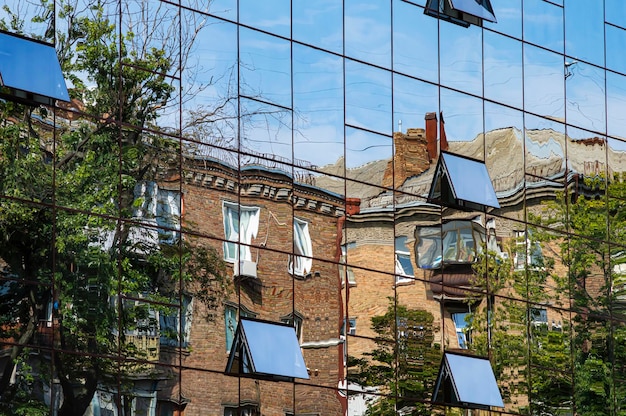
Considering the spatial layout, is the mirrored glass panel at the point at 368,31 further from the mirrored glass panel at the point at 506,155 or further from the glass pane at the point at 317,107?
the mirrored glass panel at the point at 506,155

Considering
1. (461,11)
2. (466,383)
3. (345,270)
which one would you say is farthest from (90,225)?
(461,11)

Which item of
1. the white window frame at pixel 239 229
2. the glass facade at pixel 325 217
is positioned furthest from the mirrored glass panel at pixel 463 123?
the white window frame at pixel 239 229

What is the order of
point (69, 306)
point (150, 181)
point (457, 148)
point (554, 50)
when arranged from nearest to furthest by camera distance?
point (69, 306)
point (150, 181)
point (457, 148)
point (554, 50)

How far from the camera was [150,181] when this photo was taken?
25.8 meters

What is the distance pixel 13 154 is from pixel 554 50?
43.1 ft

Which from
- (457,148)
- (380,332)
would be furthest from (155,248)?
(457,148)

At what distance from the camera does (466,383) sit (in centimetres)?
2916

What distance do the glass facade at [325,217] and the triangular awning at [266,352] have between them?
0.09 meters

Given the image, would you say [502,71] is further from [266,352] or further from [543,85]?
[266,352]

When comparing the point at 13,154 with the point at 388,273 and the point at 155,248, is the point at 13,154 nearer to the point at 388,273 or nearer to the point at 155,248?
the point at 155,248

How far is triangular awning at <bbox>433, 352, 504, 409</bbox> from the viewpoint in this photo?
28906mm

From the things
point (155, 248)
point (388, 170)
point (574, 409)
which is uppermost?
point (388, 170)

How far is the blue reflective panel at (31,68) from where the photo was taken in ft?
79.2

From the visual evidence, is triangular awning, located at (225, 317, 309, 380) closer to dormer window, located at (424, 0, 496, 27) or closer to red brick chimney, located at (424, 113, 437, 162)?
red brick chimney, located at (424, 113, 437, 162)
